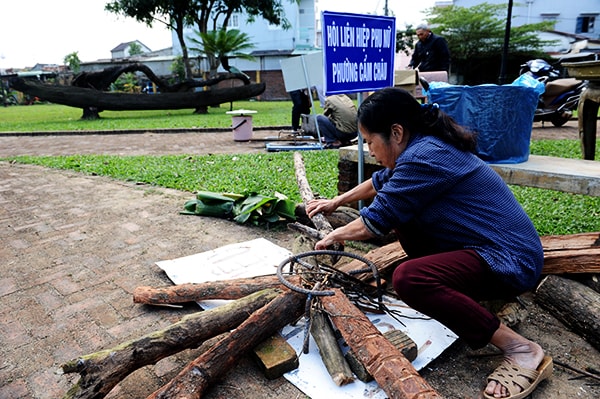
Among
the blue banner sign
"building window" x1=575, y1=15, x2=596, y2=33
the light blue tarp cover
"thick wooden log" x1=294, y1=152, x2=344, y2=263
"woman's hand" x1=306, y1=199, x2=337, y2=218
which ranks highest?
"building window" x1=575, y1=15, x2=596, y2=33

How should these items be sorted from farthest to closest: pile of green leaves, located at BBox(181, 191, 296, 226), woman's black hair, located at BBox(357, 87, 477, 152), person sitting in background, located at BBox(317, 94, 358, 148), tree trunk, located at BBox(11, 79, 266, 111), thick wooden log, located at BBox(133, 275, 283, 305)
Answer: tree trunk, located at BBox(11, 79, 266, 111)
person sitting in background, located at BBox(317, 94, 358, 148)
pile of green leaves, located at BBox(181, 191, 296, 226)
thick wooden log, located at BBox(133, 275, 283, 305)
woman's black hair, located at BBox(357, 87, 477, 152)

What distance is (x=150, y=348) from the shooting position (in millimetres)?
1847

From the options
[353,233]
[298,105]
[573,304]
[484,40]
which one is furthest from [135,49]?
[573,304]

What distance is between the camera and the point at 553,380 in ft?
6.37

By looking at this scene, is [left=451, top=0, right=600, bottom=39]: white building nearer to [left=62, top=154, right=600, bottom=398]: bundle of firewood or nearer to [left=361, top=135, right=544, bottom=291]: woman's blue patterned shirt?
[left=62, top=154, right=600, bottom=398]: bundle of firewood

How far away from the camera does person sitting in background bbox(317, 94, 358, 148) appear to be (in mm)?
7730

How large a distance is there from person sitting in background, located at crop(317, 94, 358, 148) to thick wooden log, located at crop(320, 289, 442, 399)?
19.0 ft

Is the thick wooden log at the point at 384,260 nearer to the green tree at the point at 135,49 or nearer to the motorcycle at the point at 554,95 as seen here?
the motorcycle at the point at 554,95

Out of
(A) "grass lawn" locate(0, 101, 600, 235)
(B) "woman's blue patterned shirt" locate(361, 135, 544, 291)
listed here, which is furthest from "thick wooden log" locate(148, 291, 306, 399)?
(A) "grass lawn" locate(0, 101, 600, 235)

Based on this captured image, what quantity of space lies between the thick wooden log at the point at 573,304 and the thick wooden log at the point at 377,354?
3.41 feet

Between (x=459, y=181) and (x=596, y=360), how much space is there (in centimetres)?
106

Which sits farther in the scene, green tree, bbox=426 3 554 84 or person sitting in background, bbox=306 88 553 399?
green tree, bbox=426 3 554 84

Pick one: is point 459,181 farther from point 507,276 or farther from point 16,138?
point 16,138

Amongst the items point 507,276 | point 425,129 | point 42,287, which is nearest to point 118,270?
point 42,287
